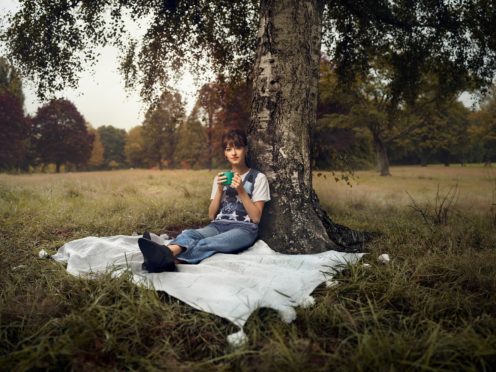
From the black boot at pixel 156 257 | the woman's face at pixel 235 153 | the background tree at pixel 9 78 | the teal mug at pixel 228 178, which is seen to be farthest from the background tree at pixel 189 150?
the black boot at pixel 156 257

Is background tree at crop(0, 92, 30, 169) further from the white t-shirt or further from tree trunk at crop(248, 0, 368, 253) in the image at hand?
the white t-shirt

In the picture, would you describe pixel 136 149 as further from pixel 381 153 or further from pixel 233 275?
pixel 233 275

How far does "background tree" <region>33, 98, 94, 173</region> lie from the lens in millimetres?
36531

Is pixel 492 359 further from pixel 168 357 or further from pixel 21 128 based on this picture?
pixel 21 128

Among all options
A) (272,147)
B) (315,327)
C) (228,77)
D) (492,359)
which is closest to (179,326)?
(315,327)

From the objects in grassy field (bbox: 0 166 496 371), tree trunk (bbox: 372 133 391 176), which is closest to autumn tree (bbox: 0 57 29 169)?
tree trunk (bbox: 372 133 391 176)

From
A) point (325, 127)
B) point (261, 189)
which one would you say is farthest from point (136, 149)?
point (261, 189)

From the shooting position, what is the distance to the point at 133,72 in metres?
7.21

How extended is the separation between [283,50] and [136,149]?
51.0 meters

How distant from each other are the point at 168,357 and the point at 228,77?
21.9 ft

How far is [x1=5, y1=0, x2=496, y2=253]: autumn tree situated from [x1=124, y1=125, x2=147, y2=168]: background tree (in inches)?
1772

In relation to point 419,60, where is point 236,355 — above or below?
below

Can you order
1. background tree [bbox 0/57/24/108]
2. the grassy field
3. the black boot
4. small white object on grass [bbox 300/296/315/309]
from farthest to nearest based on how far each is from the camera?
background tree [bbox 0/57/24/108]
the black boot
small white object on grass [bbox 300/296/315/309]
the grassy field

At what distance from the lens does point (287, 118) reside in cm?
417
